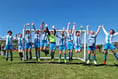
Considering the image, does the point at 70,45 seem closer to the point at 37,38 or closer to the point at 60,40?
the point at 60,40

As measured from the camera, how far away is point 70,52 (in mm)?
10047

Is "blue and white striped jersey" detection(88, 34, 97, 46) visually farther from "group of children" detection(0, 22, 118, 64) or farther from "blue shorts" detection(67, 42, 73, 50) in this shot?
"blue shorts" detection(67, 42, 73, 50)

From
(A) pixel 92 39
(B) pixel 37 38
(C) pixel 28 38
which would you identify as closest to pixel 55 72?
(A) pixel 92 39

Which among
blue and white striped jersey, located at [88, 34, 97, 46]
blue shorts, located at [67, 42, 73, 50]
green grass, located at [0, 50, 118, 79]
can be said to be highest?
blue and white striped jersey, located at [88, 34, 97, 46]

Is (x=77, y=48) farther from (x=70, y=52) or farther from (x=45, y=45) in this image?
(x=45, y=45)

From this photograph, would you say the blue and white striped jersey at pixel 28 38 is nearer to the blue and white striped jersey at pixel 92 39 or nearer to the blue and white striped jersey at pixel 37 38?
the blue and white striped jersey at pixel 37 38

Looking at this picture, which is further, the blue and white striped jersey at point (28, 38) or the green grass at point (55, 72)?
the blue and white striped jersey at point (28, 38)

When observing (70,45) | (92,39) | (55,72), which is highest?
(92,39)

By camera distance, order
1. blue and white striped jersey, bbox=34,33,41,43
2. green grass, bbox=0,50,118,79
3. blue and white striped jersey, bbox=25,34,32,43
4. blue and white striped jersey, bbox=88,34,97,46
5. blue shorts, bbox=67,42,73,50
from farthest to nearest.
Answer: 1. blue and white striped jersey, bbox=25,34,32,43
2. blue and white striped jersey, bbox=34,33,41,43
3. blue shorts, bbox=67,42,73,50
4. blue and white striped jersey, bbox=88,34,97,46
5. green grass, bbox=0,50,118,79

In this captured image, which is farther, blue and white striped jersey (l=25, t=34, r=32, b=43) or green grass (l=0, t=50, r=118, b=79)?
blue and white striped jersey (l=25, t=34, r=32, b=43)

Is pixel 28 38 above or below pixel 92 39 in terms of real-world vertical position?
above

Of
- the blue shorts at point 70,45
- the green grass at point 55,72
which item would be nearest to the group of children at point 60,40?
the blue shorts at point 70,45

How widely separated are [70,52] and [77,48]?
56 centimetres

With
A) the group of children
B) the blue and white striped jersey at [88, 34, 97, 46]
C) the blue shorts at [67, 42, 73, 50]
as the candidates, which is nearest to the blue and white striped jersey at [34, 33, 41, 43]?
the group of children
